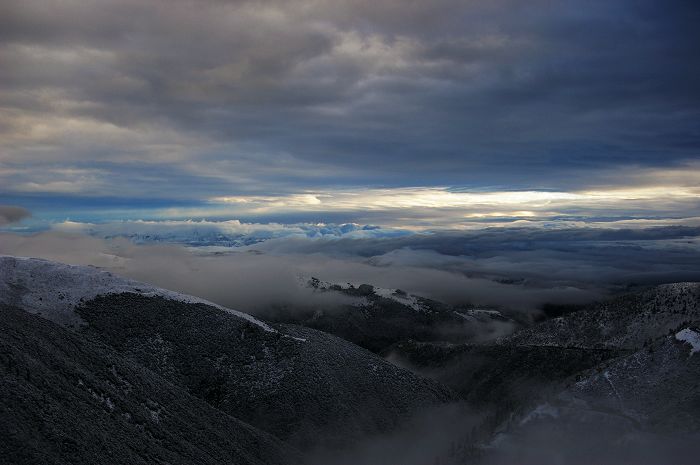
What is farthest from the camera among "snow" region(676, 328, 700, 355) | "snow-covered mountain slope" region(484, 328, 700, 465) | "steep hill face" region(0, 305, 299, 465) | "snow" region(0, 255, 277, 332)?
"snow" region(0, 255, 277, 332)

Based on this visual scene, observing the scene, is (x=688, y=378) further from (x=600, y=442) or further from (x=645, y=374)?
(x=600, y=442)

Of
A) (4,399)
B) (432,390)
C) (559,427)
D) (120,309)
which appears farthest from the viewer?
(432,390)

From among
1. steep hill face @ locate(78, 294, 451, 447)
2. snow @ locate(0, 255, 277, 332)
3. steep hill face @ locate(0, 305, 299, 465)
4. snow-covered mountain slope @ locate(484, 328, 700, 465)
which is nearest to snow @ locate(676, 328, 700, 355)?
snow-covered mountain slope @ locate(484, 328, 700, 465)

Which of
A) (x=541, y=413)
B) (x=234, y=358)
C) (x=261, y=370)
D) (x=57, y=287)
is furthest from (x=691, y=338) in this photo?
(x=57, y=287)

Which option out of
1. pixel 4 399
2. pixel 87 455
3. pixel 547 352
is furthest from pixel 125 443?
pixel 547 352

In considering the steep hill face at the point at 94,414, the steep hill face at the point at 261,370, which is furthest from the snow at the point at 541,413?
the steep hill face at the point at 94,414

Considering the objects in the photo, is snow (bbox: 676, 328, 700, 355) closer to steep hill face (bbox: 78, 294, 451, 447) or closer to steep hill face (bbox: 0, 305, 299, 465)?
steep hill face (bbox: 78, 294, 451, 447)

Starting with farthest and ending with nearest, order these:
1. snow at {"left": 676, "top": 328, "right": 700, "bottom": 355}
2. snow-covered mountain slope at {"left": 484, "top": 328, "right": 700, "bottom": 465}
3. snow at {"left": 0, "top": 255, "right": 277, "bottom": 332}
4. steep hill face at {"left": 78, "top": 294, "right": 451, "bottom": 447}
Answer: snow at {"left": 0, "top": 255, "right": 277, "bottom": 332} → steep hill face at {"left": 78, "top": 294, "right": 451, "bottom": 447} → snow at {"left": 676, "top": 328, "right": 700, "bottom": 355} → snow-covered mountain slope at {"left": 484, "top": 328, "right": 700, "bottom": 465}
